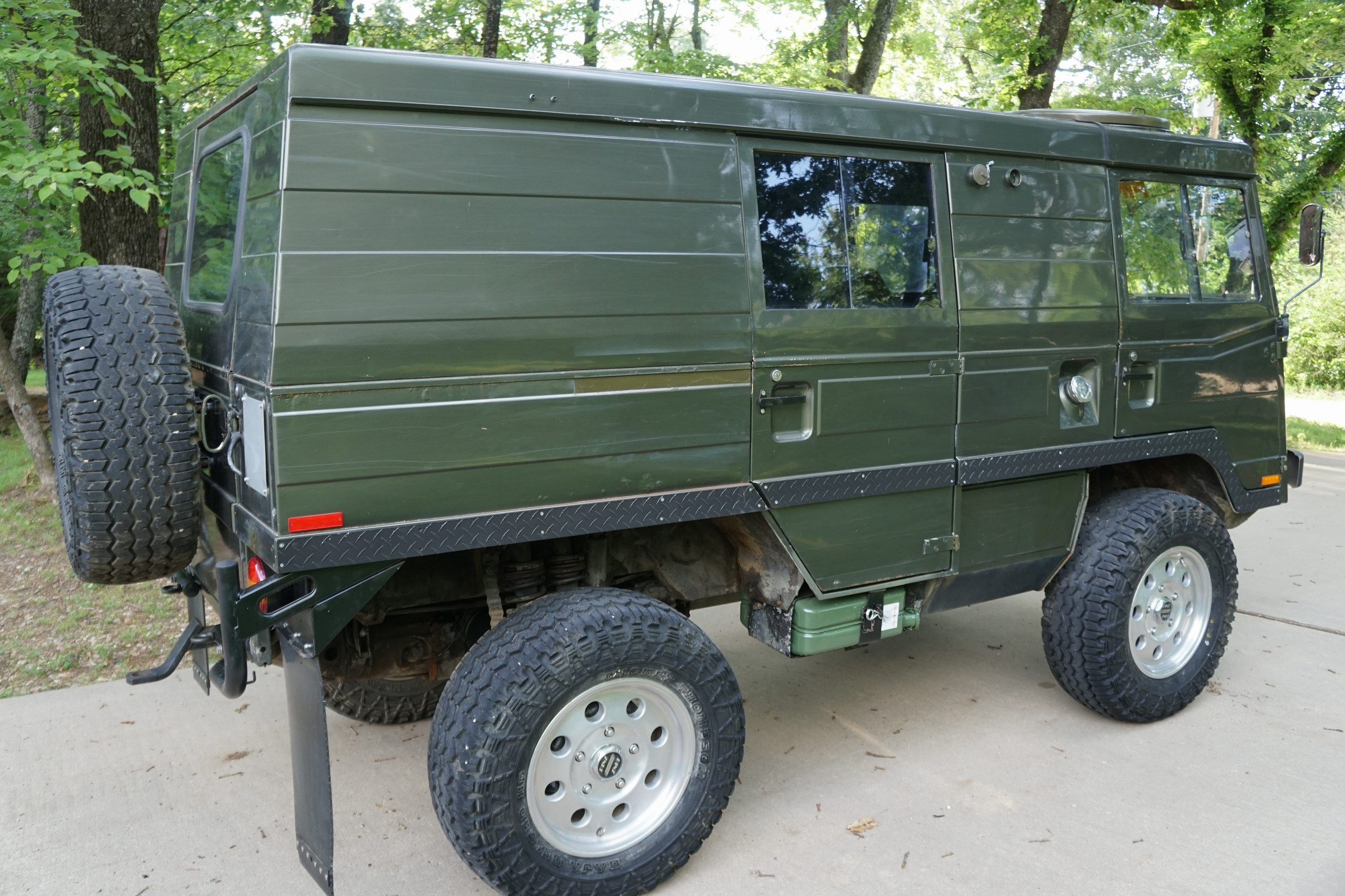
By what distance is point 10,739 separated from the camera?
4113mm

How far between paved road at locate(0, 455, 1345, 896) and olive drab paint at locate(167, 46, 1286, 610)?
2.65ft

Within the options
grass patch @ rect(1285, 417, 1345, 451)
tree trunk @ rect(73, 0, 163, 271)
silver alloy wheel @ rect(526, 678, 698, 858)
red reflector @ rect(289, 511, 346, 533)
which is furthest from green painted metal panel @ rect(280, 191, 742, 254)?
grass patch @ rect(1285, 417, 1345, 451)

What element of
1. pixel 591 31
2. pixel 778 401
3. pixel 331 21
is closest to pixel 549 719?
pixel 778 401

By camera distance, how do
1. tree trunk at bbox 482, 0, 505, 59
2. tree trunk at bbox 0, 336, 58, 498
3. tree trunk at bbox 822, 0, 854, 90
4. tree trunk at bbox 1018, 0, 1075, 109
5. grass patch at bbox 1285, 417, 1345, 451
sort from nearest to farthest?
tree trunk at bbox 0, 336, 58, 498
tree trunk at bbox 482, 0, 505, 59
tree trunk at bbox 1018, 0, 1075, 109
tree trunk at bbox 822, 0, 854, 90
grass patch at bbox 1285, 417, 1345, 451

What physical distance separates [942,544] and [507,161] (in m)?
2.07

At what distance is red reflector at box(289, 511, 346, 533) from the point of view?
2.62 metres

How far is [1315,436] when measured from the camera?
12.9m

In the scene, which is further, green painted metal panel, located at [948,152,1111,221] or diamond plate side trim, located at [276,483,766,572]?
green painted metal panel, located at [948,152,1111,221]

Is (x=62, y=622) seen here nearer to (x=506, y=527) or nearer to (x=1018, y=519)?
(x=506, y=527)

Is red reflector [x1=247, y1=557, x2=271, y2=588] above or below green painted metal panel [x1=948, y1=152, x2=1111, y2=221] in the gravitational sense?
below

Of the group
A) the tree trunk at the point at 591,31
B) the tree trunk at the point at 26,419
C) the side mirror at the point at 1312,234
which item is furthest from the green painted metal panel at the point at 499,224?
the tree trunk at the point at 591,31

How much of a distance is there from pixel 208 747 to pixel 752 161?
10.0 ft

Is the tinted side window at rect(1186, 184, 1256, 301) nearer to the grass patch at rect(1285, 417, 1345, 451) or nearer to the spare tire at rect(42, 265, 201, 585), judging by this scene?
the spare tire at rect(42, 265, 201, 585)

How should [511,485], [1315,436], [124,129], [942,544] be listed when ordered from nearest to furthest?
1. [511,485]
2. [942,544]
3. [124,129]
4. [1315,436]
